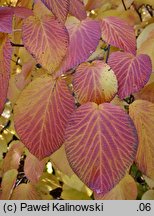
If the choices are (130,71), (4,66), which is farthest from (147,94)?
(4,66)

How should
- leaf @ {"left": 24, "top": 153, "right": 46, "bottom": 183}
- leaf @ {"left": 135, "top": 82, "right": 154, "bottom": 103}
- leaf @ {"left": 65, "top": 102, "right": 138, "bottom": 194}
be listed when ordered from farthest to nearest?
1. leaf @ {"left": 24, "top": 153, "right": 46, "bottom": 183}
2. leaf @ {"left": 135, "top": 82, "right": 154, "bottom": 103}
3. leaf @ {"left": 65, "top": 102, "right": 138, "bottom": 194}

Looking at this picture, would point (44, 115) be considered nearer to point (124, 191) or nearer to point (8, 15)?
point (8, 15)

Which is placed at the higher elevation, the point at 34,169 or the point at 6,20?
the point at 6,20

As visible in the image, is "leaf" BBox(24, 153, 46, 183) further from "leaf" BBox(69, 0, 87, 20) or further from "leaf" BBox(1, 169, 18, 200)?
"leaf" BBox(69, 0, 87, 20)

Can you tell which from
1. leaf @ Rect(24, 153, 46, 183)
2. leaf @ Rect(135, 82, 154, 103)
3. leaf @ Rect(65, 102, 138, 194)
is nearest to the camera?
leaf @ Rect(65, 102, 138, 194)

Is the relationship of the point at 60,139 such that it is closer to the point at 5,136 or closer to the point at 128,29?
the point at 128,29

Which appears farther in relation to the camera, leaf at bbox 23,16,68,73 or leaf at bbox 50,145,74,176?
leaf at bbox 50,145,74,176

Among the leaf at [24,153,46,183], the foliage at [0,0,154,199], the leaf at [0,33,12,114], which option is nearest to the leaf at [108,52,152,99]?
the foliage at [0,0,154,199]
